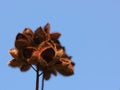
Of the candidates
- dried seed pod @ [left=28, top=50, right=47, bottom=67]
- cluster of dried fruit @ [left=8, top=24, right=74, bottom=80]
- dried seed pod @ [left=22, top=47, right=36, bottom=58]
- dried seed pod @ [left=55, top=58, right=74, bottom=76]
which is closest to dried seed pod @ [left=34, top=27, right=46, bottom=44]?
cluster of dried fruit @ [left=8, top=24, right=74, bottom=80]

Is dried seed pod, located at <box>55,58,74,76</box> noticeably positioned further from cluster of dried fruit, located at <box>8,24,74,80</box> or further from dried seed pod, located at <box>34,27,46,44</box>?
dried seed pod, located at <box>34,27,46,44</box>

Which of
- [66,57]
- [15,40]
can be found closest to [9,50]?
[15,40]

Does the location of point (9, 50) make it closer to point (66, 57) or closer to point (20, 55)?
point (20, 55)

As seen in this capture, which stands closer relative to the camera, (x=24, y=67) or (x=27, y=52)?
(x=27, y=52)

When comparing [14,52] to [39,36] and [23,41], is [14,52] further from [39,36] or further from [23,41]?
[39,36]

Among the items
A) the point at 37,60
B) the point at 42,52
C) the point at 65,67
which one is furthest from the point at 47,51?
the point at 65,67

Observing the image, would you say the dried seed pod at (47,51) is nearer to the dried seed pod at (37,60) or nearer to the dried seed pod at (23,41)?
the dried seed pod at (37,60)

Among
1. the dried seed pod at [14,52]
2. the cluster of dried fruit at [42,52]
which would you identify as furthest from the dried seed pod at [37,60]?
the dried seed pod at [14,52]
